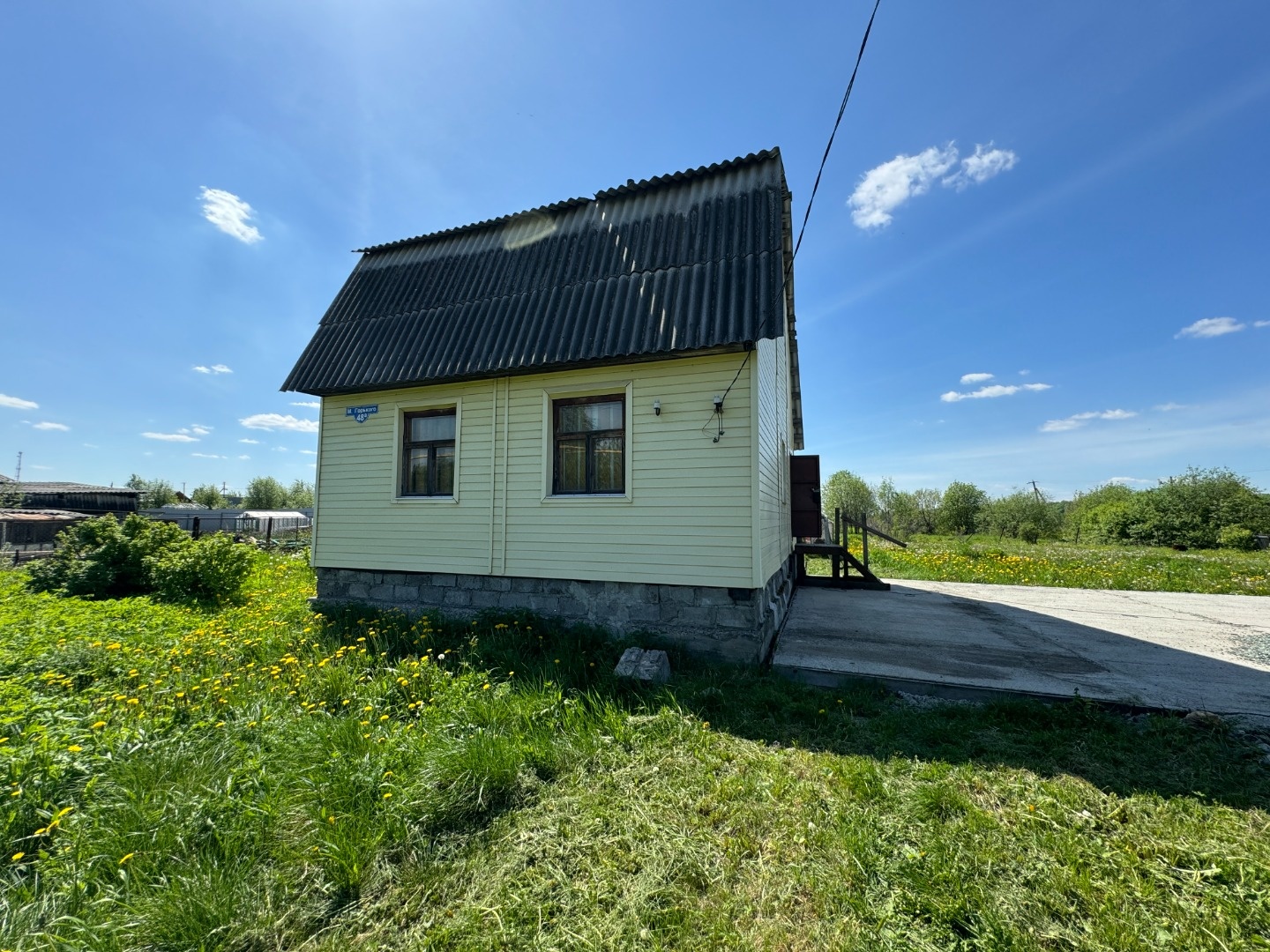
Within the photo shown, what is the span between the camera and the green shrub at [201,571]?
9336mm

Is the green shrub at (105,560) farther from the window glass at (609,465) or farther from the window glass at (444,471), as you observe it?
the window glass at (609,465)

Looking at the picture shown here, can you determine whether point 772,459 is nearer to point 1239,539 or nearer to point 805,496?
point 805,496

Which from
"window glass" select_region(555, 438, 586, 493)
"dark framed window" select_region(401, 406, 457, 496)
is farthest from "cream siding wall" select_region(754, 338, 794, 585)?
"dark framed window" select_region(401, 406, 457, 496)

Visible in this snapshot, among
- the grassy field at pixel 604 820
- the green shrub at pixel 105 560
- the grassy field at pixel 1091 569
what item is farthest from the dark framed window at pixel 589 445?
the grassy field at pixel 1091 569

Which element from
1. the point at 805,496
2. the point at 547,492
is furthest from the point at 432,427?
the point at 805,496

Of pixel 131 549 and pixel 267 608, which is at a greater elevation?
pixel 131 549

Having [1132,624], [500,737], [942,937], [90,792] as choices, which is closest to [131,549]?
[90,792]

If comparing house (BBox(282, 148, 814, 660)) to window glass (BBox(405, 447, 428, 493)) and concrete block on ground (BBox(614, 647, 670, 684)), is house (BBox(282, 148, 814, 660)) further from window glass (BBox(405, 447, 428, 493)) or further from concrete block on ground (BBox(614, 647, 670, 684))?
concrete block on ground (BBox(614, 647, 670, 684))

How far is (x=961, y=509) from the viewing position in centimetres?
A: 3212

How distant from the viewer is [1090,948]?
2.04 metres

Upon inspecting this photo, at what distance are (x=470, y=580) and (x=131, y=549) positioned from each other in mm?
8027

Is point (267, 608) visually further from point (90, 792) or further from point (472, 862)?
point (472, 862)

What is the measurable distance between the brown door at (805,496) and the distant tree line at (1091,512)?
406 centimetres

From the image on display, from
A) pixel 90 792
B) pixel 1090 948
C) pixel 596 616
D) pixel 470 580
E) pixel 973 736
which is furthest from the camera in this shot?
pixel 470 580
